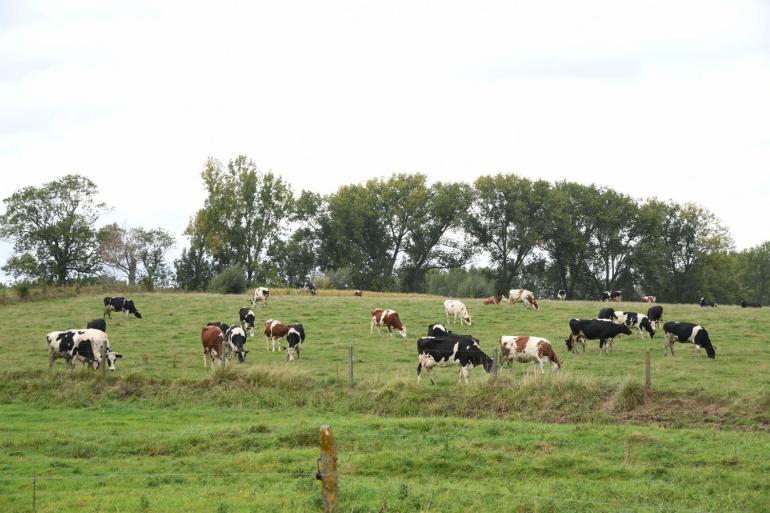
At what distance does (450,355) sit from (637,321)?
15.2 metres

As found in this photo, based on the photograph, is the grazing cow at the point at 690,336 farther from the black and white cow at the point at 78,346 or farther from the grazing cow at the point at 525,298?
the black and white cow at the point at 78,346

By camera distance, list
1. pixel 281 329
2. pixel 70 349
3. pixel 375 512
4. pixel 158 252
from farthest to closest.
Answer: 1. pixel 158 252
2. pixel 281 329
3. pixel 70 349
4. pixel 375 512

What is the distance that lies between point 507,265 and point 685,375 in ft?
205

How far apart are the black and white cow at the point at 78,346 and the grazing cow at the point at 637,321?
819 inches

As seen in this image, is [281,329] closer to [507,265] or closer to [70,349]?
[70,349]

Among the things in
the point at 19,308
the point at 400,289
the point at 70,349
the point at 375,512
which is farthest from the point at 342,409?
the point at 400,289

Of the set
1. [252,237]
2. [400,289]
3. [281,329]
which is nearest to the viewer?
[281,329]

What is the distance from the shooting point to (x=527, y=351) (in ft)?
86.5

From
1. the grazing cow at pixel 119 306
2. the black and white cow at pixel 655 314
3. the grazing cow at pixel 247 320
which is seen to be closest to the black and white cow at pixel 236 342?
the grazing cow at pixel 247 320

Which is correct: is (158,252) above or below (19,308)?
above

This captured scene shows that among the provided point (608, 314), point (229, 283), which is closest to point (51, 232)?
point (229, 283)

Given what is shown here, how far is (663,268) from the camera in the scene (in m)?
83.9

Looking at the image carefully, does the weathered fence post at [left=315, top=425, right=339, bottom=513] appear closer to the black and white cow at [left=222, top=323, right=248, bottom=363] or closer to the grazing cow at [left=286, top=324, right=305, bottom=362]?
the grazing cow at [left=286, top=324, right=305, bottom=362]

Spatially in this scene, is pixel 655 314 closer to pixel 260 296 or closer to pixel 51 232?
pixel 260 296
